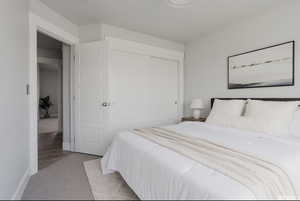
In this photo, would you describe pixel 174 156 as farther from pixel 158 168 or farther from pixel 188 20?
pixel 188 20

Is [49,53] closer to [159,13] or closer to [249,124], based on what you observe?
[159,13]

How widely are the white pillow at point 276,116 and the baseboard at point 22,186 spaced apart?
270 centimetres

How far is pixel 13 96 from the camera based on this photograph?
158 cm

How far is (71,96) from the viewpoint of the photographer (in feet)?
10.3

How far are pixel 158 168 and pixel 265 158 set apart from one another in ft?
2.58

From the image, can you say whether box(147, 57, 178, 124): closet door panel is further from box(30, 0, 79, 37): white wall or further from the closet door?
box(30, 0, 79, 37): white wall

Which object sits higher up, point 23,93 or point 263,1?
point 263,1

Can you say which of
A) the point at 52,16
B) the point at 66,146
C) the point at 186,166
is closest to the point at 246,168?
the point at 186,166

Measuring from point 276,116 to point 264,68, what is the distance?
0.90 metres

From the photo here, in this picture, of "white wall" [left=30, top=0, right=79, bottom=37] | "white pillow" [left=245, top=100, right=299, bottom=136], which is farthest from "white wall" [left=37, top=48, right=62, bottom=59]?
"white pillow" [left=245, top=100, right=299, bottom=136]

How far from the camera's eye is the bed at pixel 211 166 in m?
0.89

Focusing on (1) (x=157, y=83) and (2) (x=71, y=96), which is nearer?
(2) (x=71, y=96)

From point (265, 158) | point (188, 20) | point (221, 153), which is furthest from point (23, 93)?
point (188, 20)

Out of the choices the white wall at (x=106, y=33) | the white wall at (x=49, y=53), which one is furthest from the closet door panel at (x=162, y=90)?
the white wall at (x=49, y=53)
